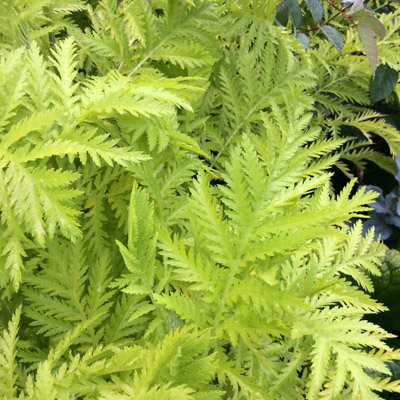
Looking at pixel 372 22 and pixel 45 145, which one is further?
pixel 372 22

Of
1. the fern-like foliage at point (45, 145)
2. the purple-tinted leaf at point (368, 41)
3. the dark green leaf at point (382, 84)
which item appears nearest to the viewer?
the fern-like foliage at point (45, 145)

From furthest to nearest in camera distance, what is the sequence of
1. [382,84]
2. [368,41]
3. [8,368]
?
[382,84]
[368,41]
[8,368]

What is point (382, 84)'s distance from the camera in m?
0.87

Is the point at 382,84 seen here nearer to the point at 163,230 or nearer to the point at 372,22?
the point at 372,22

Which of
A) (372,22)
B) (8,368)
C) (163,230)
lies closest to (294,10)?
(372,22)

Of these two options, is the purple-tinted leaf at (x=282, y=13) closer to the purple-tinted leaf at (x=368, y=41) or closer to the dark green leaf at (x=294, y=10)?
the dark green leaf at (x=294, y=10)

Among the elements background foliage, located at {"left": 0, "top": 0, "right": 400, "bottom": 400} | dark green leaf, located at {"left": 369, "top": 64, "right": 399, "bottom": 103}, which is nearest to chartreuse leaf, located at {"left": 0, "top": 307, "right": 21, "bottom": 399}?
background foliage, located at {"left": 0, "top": 0, "right": 400, "bottom": 400}

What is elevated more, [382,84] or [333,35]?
[333,35]

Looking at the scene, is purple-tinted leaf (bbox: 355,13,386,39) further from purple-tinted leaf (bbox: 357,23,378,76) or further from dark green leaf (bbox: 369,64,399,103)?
dark green leaf (bbox: 369,64,399,103)

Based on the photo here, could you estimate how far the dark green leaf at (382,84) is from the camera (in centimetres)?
86

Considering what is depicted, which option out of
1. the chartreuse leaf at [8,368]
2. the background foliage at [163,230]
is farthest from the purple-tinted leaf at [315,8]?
the chartreuse leaf at [8,368]

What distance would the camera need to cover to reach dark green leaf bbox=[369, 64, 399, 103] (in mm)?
860

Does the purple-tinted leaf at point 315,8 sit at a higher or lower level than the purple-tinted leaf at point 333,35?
higher

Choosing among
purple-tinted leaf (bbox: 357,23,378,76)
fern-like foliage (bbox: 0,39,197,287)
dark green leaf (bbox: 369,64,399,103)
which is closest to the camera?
fern-like foliage (bbox: 0,39,197,287)
